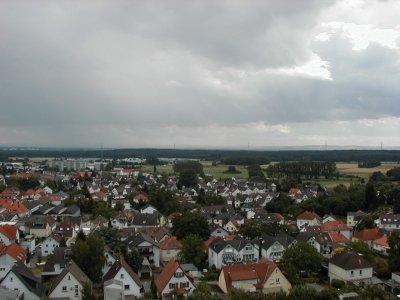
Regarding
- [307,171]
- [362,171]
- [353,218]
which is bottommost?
[353,218]

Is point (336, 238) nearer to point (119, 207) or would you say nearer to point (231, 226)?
point (231, 226)

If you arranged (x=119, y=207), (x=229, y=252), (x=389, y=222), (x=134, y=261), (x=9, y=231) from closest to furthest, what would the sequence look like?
(x=134, y=261) → (x=229, y=252) → (x=9, y=231) → (x=389, y=222) → (x=119, y=207)

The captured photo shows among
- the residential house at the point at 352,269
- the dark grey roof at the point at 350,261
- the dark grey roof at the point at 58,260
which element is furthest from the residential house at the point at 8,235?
the dark grey roof at the point at 350,261

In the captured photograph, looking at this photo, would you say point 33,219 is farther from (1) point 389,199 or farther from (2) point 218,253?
(1) point 389,199

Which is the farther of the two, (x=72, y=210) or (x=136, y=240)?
(x=72, y=210)

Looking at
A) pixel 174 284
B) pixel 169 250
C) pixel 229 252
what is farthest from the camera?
pixel 169 250

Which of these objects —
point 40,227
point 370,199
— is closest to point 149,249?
point 40,227

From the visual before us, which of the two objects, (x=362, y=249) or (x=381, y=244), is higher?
(x=362, y=249)
